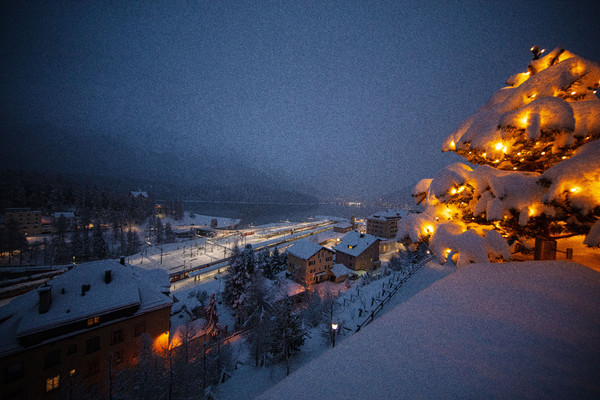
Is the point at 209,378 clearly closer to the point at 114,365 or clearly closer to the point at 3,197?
the point at 114,365

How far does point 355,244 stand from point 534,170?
25.5 metres

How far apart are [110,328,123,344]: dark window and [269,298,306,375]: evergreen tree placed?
8265 millimetres

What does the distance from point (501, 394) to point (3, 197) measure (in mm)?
82651

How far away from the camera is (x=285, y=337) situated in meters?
11.2

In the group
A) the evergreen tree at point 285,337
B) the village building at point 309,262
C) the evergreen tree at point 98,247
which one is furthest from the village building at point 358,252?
the evergreen tree at point 98,247

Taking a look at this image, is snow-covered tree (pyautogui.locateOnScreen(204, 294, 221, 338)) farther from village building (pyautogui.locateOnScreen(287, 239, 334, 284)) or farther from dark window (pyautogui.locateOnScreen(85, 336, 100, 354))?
village building (pyautogui.locateOnScreen(287, 239, 334, 284))

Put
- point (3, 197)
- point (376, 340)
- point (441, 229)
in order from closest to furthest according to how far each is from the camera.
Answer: point (376, 340)
point (441, 229)
point (3, 197)

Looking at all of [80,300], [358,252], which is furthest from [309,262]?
[80,300]

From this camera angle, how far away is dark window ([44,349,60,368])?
Result: 9.60 metres

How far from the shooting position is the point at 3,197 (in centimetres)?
4669

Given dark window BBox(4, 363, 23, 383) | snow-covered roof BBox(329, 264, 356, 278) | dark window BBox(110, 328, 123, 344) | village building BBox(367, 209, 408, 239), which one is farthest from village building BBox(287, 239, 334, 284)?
village building BBox(367, 209, 408, 239)

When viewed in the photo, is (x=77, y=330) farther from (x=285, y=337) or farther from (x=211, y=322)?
(x=285, y=337)

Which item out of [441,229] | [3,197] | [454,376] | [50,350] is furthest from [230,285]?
[3,197]

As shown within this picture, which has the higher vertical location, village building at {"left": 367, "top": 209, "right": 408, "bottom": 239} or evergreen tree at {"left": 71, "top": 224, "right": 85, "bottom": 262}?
village building at {"left": 367, "top": 209, "right": 408, "bottom": 239}
